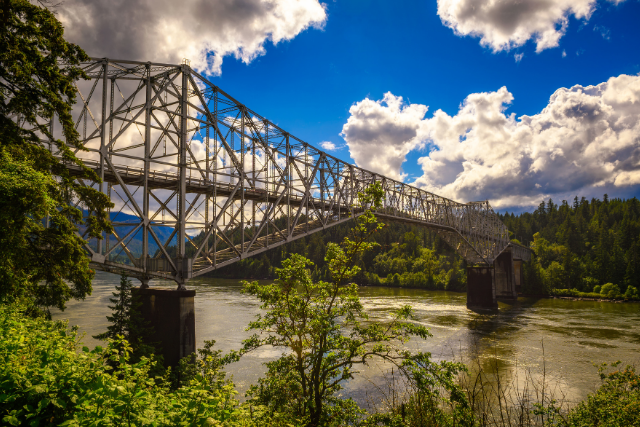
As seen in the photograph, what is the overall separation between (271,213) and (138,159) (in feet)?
39.1

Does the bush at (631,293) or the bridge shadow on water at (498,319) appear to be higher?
the bush at (631,293)

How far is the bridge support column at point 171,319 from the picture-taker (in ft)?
65.8

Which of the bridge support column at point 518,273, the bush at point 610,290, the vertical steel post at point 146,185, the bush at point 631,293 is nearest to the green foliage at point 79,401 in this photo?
the vertical steel post at point 146,185

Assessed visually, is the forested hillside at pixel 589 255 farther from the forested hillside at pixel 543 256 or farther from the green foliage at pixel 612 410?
the green foliage at pixel 612 410

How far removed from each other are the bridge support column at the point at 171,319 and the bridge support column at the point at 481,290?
151ft

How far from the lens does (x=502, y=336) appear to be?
113ft

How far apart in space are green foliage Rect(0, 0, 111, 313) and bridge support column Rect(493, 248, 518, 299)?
2805 inches

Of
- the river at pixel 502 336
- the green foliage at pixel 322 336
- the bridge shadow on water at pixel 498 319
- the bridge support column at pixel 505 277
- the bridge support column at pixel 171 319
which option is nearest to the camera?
the green foliage at pixel 322 336

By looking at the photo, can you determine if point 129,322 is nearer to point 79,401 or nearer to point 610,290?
point 79,401

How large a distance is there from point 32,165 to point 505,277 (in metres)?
76.1

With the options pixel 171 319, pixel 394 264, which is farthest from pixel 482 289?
pixel 171 319

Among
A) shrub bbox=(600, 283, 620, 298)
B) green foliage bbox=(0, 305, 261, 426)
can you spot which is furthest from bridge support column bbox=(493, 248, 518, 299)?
green foliage bbox=(0, 305, 261, 426)

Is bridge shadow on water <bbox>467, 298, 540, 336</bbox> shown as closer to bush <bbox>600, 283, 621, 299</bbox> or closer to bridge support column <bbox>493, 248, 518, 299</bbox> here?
bridge support column <bbox>493, 248, 518, 299</bbox>

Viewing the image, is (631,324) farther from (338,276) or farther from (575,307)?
(338,276)
